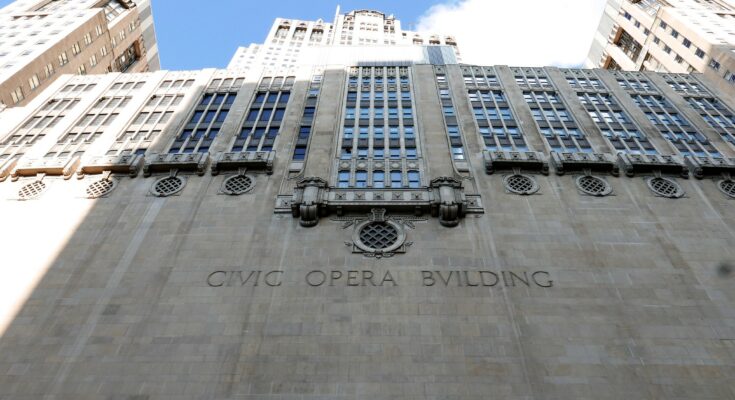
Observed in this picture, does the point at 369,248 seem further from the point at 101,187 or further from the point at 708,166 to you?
the point at 708,166

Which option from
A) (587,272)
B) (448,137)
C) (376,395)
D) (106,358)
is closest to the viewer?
(376,395)

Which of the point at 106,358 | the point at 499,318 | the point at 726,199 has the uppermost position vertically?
the point at 726,199

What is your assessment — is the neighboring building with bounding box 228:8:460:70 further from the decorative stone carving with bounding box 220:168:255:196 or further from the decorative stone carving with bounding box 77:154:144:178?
the decorative stone carving with bounding box 220:168:255:196

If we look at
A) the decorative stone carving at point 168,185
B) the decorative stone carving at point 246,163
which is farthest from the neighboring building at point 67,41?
the decorative stone carving at point 246,163

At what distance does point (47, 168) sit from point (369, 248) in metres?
25.3

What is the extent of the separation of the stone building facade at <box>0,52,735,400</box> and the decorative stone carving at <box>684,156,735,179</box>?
4.9 inches

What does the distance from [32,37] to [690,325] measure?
254 ft

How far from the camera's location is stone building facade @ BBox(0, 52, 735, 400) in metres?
23.1

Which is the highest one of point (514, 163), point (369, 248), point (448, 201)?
point (514, 163)

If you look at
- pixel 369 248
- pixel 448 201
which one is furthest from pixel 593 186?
pixel 369 248

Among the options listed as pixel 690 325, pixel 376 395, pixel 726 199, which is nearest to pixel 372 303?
pixel 376 395

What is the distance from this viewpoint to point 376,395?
72.5 feet

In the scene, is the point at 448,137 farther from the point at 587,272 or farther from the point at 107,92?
the point at 107,92

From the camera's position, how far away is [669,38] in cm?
7006
